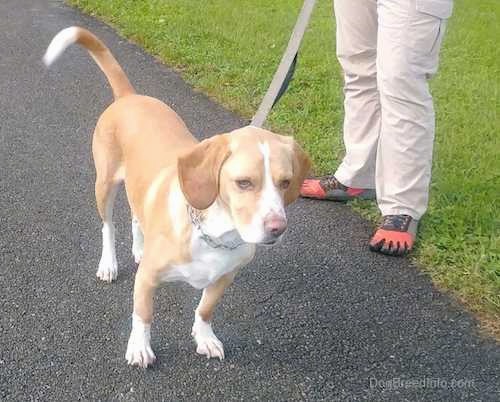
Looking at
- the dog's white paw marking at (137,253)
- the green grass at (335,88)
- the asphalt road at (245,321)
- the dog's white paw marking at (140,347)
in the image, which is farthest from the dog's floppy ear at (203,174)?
the green grass at (335,88)

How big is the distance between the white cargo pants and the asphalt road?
14.6 inches

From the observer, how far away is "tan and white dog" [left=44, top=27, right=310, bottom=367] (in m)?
2.44

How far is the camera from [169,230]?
2.81 meters

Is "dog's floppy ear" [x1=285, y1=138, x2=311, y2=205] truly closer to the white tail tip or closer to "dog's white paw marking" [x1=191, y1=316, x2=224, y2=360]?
"dog's white paw marking" [x1=191, y1=316, x2=224, y2=360]

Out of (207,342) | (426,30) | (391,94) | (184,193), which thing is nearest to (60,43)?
(184,193)

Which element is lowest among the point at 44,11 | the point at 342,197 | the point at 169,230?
the point at 44,11

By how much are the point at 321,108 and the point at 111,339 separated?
3.27 m

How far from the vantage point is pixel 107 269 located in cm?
362

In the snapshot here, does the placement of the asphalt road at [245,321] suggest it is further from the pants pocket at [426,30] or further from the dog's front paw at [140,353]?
the pants pocket at [426,30]

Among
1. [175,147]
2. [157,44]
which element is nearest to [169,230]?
[175,147]

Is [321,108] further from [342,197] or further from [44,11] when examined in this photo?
[44,11]

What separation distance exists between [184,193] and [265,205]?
0.32m

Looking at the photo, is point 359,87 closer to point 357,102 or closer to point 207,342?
point 357,102

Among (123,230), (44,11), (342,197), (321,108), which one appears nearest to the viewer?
(123,230)
